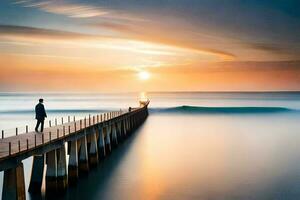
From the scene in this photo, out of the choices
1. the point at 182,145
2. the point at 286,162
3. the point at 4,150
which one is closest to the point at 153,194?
the point at 4,150

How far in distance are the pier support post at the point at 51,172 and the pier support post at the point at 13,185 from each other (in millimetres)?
4722

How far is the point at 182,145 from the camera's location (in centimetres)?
4319

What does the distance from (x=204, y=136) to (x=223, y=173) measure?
23.3 meters

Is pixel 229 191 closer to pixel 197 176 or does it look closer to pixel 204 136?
pixel 197 176

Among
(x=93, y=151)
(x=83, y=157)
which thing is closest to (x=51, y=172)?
(x=83, y=157)

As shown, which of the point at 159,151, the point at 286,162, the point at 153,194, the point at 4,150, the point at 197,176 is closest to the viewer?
the point at 4,150

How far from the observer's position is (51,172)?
2064cm

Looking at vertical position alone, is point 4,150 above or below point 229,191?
above

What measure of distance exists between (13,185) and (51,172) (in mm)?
5281

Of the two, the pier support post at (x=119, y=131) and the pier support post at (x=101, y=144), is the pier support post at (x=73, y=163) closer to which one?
the pier support post at (x=101, y=144)

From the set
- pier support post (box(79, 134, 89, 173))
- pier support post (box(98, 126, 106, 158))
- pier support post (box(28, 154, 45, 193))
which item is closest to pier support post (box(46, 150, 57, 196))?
pier support post (box(28, 154, 45, 193))

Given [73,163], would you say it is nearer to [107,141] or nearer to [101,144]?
[101,144]

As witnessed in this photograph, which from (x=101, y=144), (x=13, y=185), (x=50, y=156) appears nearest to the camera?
(x=13, y=185)

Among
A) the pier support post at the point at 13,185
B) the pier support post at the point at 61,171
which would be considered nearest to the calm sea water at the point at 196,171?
the pier support post at the point at 61,171
